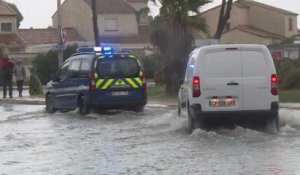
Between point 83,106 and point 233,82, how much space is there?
737 cm

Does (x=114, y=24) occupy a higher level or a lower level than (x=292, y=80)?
higher

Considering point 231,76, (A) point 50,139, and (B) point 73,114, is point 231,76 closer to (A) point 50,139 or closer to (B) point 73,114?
(A) point 50,139

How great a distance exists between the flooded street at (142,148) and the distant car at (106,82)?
100 cm

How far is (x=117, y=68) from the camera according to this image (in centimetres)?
2105

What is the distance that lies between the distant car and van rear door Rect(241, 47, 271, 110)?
21.5ft

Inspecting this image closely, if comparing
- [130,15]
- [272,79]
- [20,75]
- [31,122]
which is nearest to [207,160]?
[272,79]

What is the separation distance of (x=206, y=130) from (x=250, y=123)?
3.20ft

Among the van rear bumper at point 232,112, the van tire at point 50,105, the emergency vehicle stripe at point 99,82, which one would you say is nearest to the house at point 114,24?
the van tire at point 50,105

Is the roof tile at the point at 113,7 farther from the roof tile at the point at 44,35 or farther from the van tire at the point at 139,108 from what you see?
the van tire at the point at 139,108

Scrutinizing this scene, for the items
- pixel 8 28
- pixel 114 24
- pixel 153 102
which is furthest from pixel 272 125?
pixel 114 24

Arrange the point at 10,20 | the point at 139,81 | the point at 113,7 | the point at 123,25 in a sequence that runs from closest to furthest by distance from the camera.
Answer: the point at 139,81
the point at 10,20
the point at 123,25
the point at 113,7

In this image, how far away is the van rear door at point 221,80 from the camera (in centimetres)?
1494

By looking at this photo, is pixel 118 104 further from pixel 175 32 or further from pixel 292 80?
pixel 292 80

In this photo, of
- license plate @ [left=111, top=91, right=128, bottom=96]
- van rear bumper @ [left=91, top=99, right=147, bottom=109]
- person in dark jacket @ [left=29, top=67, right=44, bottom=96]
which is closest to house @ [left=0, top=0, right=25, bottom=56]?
person in dark jacket @ [left=29, top=67, right=44, bottom=96]
